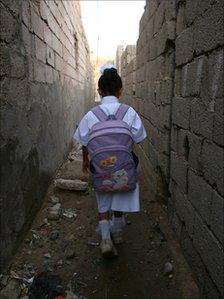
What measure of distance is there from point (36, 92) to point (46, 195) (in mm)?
1348

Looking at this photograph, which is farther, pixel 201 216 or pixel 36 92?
pixel 36 92

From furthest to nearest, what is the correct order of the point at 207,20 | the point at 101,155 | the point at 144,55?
1. the point at 144,55
2. the point at 101,155
3. the point at 207,20

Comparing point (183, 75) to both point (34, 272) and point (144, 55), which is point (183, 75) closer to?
point (34, 272)

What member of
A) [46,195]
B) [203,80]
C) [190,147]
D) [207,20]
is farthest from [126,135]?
[46,195]

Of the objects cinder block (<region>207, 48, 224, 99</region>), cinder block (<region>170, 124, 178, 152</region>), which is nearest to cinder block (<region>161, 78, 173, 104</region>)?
cinder block (<region>170, 124, 178, 152</region>)

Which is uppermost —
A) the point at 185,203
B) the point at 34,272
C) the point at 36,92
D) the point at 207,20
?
the point at 207,20

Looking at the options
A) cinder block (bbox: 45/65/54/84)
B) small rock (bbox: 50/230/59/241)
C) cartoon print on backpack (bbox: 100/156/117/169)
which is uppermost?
cinder block (bbox: 45/65/54/84)

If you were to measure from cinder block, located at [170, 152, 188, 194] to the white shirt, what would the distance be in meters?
0.45

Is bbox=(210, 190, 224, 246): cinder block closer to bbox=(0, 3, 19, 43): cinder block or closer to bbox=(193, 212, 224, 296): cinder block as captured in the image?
bbox=(193, 212, 224, 296): cinder block

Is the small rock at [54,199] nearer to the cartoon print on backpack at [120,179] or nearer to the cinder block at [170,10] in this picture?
the cartoon print on backpack at [120,179]

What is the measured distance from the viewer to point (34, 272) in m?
2.89

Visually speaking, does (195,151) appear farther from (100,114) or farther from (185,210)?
(100,114)

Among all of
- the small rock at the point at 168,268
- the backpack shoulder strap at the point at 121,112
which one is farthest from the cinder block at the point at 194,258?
the backpack shoulder strap at the point at 121,112

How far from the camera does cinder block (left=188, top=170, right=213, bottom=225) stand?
2392mm
